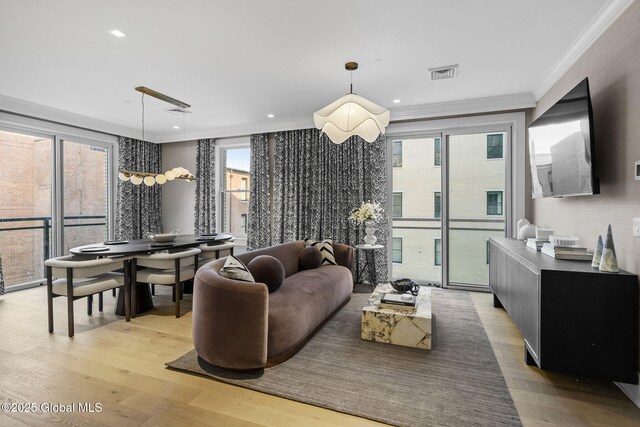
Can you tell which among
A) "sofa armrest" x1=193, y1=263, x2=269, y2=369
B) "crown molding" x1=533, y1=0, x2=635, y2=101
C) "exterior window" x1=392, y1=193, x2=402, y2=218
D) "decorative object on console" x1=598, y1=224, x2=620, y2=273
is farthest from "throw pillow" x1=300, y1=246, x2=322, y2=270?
"crown molding" x1=533, y1=0, x2=635, y2=101

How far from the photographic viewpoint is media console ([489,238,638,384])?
200 cm

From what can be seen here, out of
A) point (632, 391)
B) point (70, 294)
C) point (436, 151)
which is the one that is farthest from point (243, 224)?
point (632, 391)

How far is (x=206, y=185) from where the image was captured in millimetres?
6285

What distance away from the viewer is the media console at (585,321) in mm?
Answer: 1999

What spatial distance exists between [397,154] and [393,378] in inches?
143

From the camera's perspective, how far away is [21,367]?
244 centimetres

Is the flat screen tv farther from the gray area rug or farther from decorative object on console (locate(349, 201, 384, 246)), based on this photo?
decorative object on console (locate(349, 201, 384, 246))

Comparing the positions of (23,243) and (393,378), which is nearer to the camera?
(393,378)

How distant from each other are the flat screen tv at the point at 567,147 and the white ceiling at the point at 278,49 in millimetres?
640

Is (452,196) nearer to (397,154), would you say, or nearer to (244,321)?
(397,154)

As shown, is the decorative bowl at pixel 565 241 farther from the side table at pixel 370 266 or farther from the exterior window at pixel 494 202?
the side table at pixel 370 266

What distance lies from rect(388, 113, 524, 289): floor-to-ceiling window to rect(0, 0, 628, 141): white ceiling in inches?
23.6

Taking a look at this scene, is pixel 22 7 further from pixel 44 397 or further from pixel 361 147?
pixel 361 147

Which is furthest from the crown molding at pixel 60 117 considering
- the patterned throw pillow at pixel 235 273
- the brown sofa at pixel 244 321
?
the patterned throw pillow at pixel 235 273
